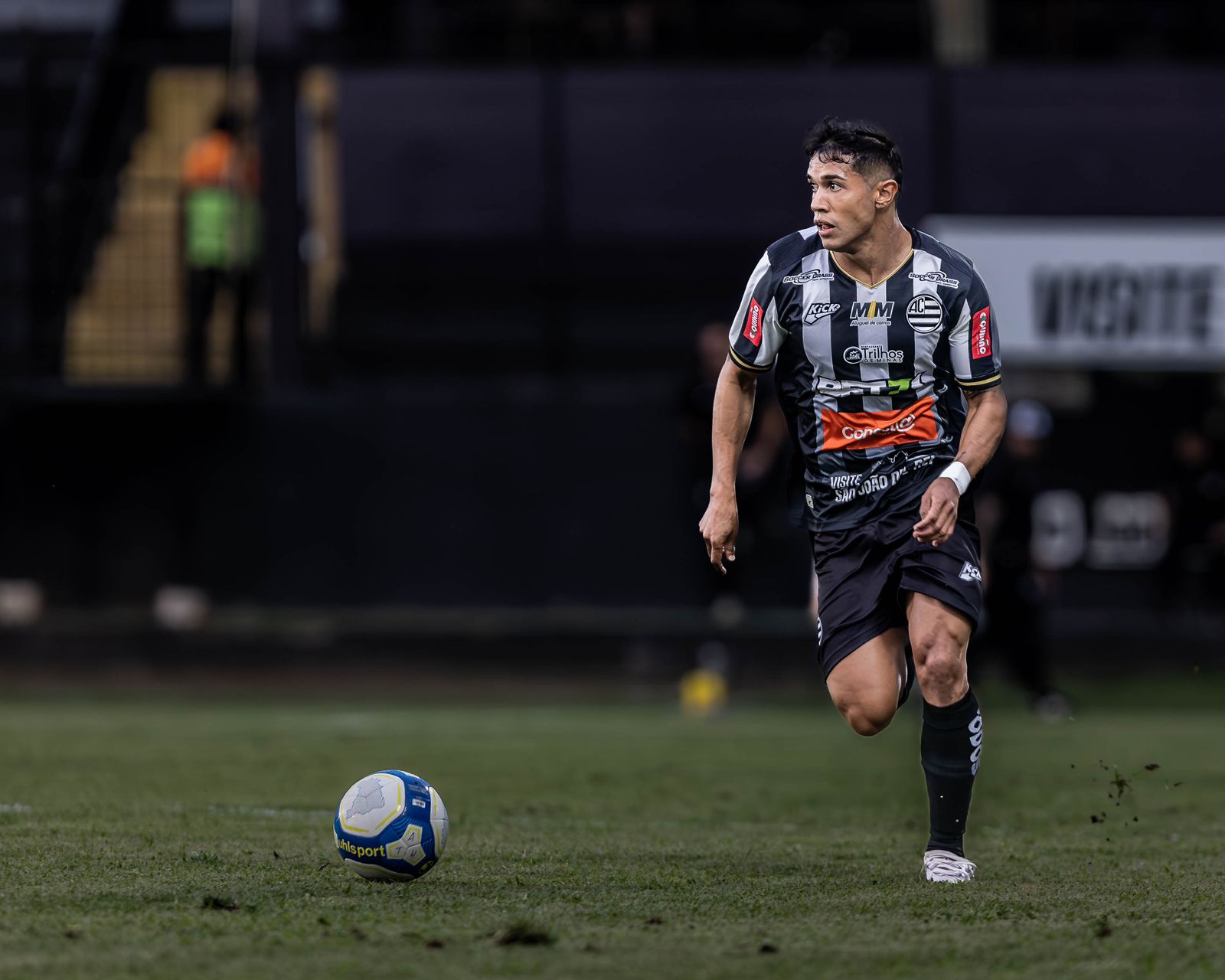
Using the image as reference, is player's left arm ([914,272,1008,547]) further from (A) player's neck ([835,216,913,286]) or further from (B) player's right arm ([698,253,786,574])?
(B) player's right arm ([698,253,786,574])

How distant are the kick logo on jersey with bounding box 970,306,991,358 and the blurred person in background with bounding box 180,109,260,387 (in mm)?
12257

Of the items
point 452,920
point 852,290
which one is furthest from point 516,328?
point 452,920

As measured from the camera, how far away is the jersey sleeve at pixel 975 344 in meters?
6.41

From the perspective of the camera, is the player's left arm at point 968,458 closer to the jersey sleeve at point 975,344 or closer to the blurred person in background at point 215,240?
the jersey sleeve at point 975,344

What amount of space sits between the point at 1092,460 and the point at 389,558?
6523 mm

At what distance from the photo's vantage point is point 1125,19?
775 inches

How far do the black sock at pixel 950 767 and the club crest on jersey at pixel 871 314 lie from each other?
122cm

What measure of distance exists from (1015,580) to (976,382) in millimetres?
8757

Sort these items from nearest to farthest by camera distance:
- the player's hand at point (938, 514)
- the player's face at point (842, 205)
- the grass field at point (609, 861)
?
the grass field at point (609, 861) → the player's hand at point (938, 514) → the player's face at point (842, 205)

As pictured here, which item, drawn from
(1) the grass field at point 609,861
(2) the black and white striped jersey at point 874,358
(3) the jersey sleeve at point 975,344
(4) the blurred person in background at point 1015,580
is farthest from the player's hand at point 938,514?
(4) the blurred person in background at point 1015,580

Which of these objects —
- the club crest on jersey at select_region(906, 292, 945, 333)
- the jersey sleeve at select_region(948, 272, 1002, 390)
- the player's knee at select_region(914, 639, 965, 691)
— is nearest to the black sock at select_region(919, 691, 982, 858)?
the player's knee at select_region(914, 639, 965, 691)

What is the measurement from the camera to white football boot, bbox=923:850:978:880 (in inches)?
243

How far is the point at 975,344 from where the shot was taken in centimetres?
642

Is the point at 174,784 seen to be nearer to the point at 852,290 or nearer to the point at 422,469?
the point at 852,290
